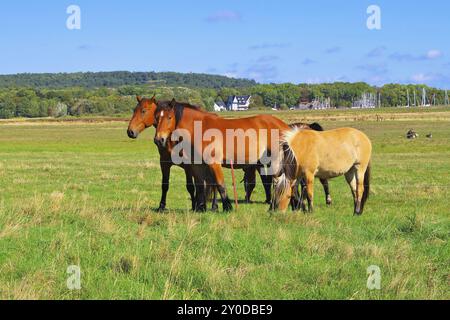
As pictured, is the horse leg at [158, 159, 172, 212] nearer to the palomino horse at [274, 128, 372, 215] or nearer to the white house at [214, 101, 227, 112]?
the palomino horse at [274, 128, 372, 215]

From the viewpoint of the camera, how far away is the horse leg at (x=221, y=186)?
36.1 ft

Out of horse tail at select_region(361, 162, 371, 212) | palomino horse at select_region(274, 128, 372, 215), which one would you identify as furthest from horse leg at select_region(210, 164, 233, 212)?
horse tail at select_region(361, 162, 371, 212)

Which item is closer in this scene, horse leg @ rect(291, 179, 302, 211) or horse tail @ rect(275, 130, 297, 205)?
horse tail @ rect(275, 130, 297, 205)

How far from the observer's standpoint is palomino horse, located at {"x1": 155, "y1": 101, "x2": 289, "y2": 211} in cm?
1133

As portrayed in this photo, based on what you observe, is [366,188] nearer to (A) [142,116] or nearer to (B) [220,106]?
(A) [142,116]

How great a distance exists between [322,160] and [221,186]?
2194mm

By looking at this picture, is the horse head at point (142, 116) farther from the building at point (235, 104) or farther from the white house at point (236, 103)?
the white house at point (236, 103)

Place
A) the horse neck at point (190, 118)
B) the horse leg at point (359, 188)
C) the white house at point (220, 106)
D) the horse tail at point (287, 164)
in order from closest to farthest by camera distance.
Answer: the horse tail at point (287, 164)
the horse neck at point (190, 118)
the horse leg at point (359, 188)
the white house at point (220, 106)

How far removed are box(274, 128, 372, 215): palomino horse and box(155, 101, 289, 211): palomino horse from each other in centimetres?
55

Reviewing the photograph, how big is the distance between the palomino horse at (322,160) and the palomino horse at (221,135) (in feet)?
1.79

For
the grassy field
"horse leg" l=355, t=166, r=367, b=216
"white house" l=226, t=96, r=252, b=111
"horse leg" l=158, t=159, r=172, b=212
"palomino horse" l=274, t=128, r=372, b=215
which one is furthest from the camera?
"white house" l=226, t=96, r=252, b=111

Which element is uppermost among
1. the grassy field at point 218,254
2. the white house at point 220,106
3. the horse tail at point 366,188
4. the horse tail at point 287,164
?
the white house at point 220,106

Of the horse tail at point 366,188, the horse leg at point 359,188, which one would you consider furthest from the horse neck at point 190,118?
the horse tail at point 366,188
